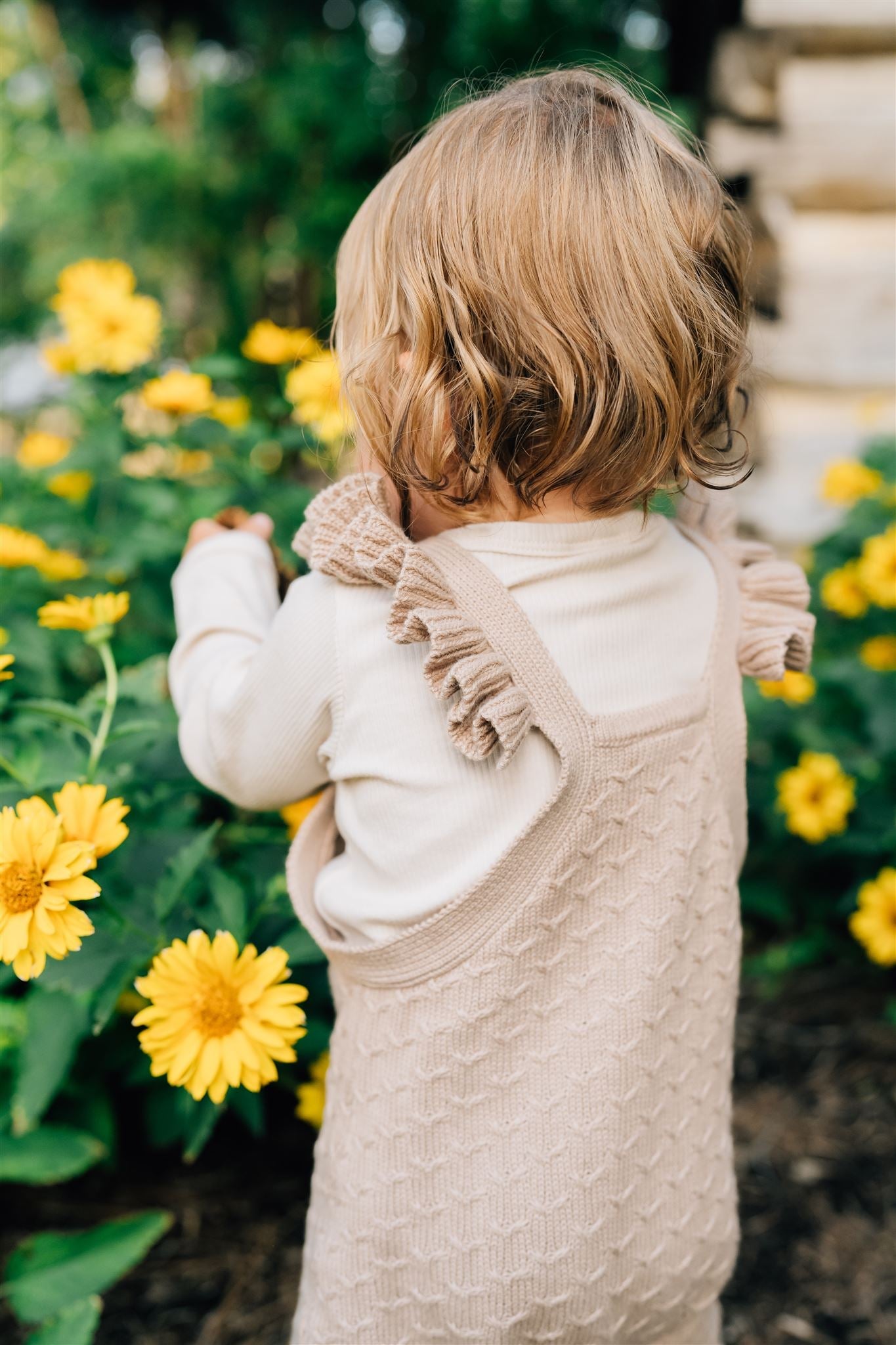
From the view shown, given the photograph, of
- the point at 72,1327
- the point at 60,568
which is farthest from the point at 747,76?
the point at 72,1327

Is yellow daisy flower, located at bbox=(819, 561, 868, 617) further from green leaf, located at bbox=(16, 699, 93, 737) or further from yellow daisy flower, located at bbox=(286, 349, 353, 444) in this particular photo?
green leaf, located at bbox=(16, 699, 93, 737)

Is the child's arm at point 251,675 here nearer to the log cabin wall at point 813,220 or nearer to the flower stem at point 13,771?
the flower stem at point 13,771

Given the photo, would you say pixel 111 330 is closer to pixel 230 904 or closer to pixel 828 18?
pixel 230 904

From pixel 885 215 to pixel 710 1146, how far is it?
281 cm

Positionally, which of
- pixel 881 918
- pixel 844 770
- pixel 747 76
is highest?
pixel 747 76

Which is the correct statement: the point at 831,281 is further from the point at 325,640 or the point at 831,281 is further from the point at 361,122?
the point at 361,122

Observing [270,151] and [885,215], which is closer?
[885,215]

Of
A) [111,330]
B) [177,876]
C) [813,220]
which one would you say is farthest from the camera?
[813,220]

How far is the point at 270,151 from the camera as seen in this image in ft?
19.8

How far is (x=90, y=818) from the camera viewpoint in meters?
0.97

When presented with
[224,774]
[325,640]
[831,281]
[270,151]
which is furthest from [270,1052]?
[270,151]

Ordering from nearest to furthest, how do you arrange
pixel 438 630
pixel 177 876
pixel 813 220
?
1. pixel 438 630
2. pixel 177 876
3. pixel 813 220

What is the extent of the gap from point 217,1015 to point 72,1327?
0.44m

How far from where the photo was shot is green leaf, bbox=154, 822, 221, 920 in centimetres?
106
